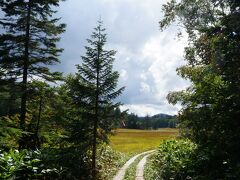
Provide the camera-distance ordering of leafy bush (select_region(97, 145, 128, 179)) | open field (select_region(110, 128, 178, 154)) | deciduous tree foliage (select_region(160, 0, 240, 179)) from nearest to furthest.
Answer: deciduous tree foliage (select_region(160, 0, 240, 179)) → leafy bush (select_region(97, 145, 128, 179)) → open field (select_region(110, 128, 178, 154))

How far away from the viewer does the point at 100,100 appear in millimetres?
23641

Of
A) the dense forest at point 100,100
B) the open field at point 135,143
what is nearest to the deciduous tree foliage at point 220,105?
the dense forest at point 100,100

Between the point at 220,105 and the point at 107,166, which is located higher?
the point at 220,105

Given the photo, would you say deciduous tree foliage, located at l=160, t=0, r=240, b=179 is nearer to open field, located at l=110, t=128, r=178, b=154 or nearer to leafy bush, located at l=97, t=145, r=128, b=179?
leafy bush, located at l=97, t=145, r=128, b=179

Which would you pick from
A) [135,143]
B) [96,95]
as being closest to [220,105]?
[96,95]

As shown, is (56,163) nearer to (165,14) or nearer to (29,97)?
(29,97)

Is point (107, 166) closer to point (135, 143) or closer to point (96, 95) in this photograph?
→ point (96, 95)

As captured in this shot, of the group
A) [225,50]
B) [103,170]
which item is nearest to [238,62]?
[225,50]

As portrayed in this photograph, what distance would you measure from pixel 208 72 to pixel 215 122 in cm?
260

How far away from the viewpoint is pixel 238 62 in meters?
13.3

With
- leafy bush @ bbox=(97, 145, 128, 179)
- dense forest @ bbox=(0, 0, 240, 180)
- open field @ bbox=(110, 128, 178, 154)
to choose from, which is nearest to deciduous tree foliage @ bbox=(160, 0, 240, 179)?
dense forest @ bbox=(0, 0, 240, 180)

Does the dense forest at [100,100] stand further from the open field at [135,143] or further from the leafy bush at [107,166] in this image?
the open field at [135,143]

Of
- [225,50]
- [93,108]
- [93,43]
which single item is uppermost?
[93,43]

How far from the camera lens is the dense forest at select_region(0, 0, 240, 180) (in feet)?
45.4
